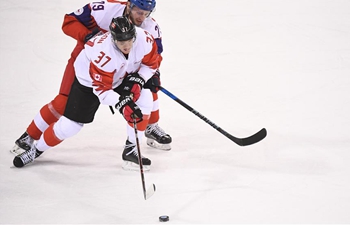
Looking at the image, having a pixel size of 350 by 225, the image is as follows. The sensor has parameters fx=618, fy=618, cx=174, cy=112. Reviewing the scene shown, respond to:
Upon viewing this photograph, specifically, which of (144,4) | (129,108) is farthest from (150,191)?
(144,4)

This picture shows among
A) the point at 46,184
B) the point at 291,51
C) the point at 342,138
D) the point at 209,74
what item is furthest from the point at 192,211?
the point at 291,51

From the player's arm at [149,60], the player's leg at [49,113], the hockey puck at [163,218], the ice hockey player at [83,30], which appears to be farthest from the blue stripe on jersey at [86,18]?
the hockey puck at [163,218]

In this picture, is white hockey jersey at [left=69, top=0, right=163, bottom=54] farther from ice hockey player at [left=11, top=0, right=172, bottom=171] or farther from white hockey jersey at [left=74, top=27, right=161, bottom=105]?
white hockey jersey at [left=74, top=27, right=161, bottom=105]

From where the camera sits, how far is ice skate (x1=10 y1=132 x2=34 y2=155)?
373 centimetres

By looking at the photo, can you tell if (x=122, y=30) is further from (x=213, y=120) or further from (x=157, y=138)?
(x=213, y=120)

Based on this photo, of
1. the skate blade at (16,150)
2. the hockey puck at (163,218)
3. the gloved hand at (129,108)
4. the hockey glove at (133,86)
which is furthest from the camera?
the skate blade at (16,150)

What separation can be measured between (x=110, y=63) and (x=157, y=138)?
0.79 m

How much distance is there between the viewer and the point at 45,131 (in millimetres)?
3559

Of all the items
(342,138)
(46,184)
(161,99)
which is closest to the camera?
(46,184)

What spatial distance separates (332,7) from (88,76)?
11.0ft

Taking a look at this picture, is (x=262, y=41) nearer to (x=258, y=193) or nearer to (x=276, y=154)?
(x=276, y=154)

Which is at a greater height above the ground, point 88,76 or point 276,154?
point 88,76

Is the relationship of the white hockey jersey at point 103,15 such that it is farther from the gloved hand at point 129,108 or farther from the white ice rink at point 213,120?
the white ice rink at point 213,120

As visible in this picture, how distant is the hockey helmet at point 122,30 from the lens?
3137 mm
